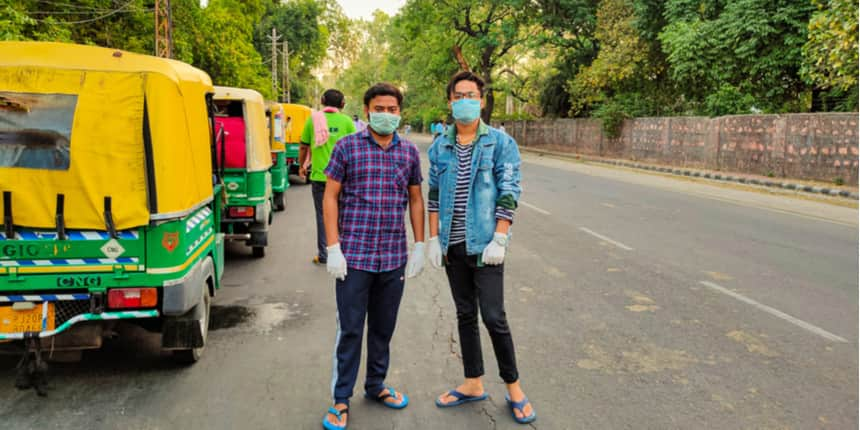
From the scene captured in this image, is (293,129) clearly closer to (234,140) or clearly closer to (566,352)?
(234,140)

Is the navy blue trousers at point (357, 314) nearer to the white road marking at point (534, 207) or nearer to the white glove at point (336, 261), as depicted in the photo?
the white glove at point (336, 261)

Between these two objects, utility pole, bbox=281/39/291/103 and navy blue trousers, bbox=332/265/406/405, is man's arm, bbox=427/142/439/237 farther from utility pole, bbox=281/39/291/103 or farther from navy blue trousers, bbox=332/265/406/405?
utility pole, bbox=281/39/291/103

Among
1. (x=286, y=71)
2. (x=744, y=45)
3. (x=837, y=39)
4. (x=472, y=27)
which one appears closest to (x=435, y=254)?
(x=837, y=39)

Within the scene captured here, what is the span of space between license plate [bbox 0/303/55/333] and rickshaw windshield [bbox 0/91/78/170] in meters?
0.83

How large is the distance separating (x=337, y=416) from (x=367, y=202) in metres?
1.17

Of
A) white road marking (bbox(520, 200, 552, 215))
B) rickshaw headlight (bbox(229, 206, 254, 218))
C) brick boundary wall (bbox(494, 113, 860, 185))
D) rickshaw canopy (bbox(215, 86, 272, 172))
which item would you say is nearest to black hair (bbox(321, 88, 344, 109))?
rickshaw canopy (bbox(215, 86, 272, 172))

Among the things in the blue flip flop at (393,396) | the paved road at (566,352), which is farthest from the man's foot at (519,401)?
the blue flip flop at (393,396)

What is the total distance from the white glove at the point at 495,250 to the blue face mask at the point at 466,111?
0.66 m

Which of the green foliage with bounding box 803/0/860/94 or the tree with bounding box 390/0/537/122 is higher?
the tree with bounding box 390/0/537/122

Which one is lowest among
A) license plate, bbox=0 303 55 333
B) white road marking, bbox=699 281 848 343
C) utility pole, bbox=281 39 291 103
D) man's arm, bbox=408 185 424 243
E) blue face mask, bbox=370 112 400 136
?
white road marking, bbox=699 281 848 343

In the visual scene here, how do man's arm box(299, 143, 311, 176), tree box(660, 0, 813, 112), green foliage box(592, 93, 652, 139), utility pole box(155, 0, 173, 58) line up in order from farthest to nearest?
green foliage box(592, 93, 652, 139) → tree box(660, 0, 813, 112) → utility pole box(155, 0, 173, 58) → man's arm box(299, 143, 311, 176)

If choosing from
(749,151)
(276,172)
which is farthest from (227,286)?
(749,151)

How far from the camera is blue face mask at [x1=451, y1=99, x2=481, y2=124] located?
12.5 ft

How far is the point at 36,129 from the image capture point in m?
3.93
